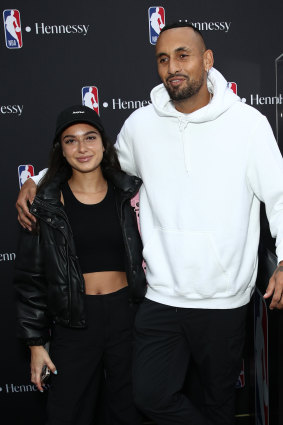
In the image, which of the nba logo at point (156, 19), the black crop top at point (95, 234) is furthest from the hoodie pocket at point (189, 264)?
the nba logo at point (156, 19)

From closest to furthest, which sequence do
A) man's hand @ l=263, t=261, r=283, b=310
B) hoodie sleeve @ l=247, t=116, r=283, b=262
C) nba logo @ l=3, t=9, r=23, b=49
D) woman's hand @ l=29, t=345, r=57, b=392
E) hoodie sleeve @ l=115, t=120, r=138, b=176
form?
man's hand @ l=263, t=261, r=283, b=310 < hoodie sleeve @ l=247, t=116, r=283, b=262 < woman's hand @ l=29, t=345, r=57, b=392 < hoodie sleeve @ l=115, t=120, r=138, b=176 < nba logo @ l=3, t=9, r=23, b=49

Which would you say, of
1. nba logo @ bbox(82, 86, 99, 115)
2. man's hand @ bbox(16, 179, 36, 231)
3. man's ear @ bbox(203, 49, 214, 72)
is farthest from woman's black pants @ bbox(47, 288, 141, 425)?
nba logo @ bbox(82, 86, 99, 115)

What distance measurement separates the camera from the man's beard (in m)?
1.75

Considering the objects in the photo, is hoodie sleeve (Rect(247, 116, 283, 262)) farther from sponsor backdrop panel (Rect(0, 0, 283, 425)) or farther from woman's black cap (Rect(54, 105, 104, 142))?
sponsor backdrop panel (Rect(0, 0, 283, 425))

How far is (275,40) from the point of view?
8.14ft

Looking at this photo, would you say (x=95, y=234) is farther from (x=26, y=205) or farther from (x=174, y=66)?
(x=174, y=66)

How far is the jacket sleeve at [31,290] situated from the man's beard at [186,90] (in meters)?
0.73

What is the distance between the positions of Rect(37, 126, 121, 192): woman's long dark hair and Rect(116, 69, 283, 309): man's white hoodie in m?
0.16

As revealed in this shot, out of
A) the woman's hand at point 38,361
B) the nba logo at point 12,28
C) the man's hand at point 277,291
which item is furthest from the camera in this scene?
the nba logo at point 12,28

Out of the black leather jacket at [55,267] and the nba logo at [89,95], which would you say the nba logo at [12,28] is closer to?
the nba logo at [89,95]

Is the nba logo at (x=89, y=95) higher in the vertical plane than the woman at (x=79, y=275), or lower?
higher

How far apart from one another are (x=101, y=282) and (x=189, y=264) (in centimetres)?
34

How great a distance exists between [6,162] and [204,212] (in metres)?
1.27

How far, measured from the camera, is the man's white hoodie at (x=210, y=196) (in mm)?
1708
